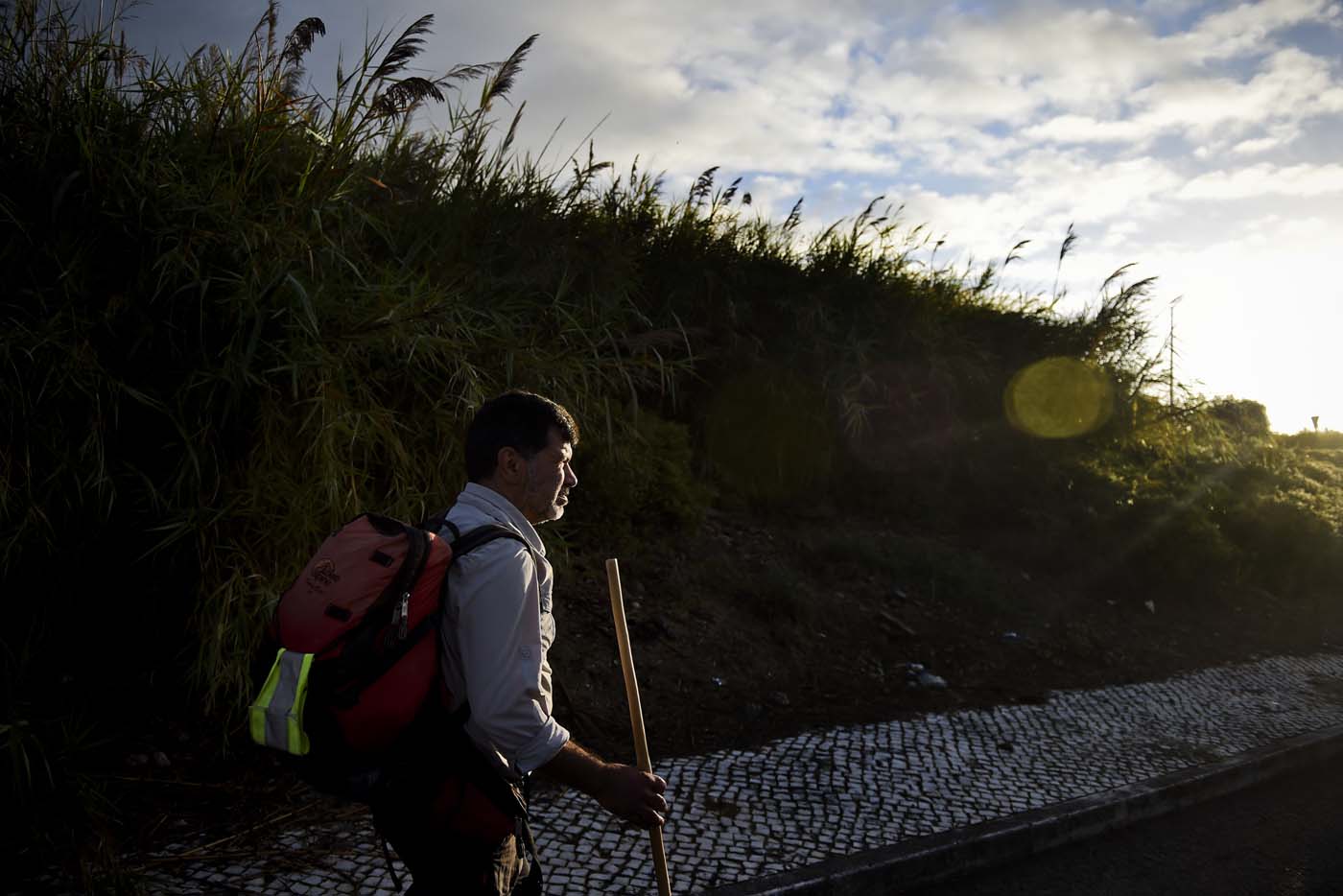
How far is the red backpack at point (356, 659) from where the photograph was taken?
5.49ft

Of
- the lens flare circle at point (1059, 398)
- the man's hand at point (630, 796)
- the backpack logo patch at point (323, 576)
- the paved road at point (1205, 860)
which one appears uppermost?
the lens flare circle at point (1059, 398)

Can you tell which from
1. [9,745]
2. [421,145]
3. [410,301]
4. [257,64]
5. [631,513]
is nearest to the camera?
[9,745]

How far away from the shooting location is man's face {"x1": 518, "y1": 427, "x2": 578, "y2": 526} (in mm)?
2088

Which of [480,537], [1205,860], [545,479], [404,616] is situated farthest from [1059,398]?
[404,616]

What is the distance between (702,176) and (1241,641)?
21.7ft

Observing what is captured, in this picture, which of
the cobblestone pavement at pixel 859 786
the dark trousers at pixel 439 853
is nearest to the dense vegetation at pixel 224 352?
the cobblestone pavement at pixel 859 786

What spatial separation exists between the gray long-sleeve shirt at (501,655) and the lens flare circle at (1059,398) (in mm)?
9650

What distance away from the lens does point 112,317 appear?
12.8 ft

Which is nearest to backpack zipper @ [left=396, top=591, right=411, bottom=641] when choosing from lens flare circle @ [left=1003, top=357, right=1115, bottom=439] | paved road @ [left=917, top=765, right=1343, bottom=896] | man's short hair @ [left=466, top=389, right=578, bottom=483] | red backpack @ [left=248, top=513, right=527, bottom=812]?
red backpack @ [left=248, top=513, right=527, bottom=812]

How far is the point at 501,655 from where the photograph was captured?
70.6 inches

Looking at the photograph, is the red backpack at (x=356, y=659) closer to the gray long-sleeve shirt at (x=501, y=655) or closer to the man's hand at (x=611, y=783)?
the gray long-sleeve shirt at (x=501, y=655)

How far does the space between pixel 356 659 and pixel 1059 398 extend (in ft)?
35.2

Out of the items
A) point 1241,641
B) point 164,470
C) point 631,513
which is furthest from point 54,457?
point 1241,641

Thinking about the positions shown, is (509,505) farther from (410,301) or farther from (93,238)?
(93,238)
